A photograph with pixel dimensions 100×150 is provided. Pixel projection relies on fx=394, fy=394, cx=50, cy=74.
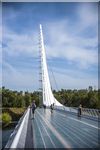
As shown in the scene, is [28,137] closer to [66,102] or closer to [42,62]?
[42,62]

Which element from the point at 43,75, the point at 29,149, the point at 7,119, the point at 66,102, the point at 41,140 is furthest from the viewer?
the point at 66,102

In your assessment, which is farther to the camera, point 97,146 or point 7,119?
point 7,119

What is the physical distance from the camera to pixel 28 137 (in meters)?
6.28

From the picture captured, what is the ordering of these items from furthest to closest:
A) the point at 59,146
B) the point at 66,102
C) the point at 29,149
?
the point at 66,102 → the point at 59,146 → the point at 29,149

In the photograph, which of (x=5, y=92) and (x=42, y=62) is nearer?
(x=42, y=62)

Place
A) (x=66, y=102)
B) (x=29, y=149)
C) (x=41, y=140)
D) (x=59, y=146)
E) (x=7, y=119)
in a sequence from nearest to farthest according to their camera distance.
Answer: (x=29, y=149) → (x=59, y=146) → (x=41, y=140) → (x=7, y=119) → (x=66, y=102)

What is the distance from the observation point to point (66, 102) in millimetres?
49094

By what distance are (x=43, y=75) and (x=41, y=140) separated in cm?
3241

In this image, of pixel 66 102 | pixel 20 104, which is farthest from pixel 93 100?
pixel 20 104

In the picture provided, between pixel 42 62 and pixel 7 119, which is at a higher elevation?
pixel 42 62

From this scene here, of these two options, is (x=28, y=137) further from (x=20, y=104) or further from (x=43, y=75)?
(x=20, y=104)

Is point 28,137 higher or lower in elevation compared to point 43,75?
lower

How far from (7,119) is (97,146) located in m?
28.7

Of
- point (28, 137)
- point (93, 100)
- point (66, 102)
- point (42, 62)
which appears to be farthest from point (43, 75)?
point (28, 137)
